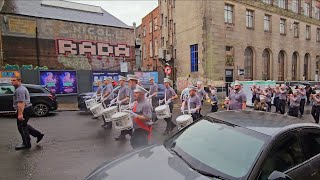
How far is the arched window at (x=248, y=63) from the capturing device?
2834 cm

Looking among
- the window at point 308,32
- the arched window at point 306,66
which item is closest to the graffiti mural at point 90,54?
the arched window at point 306,66

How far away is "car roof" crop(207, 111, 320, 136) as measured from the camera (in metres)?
2.91

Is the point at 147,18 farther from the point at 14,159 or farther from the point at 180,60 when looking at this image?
the point at 14,159

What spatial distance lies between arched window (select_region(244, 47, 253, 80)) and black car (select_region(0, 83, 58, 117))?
2184 centimetres

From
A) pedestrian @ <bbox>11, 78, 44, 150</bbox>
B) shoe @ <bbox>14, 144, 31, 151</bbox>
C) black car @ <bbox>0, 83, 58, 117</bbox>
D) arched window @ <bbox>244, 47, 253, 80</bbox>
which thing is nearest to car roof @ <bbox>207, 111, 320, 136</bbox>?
pedestrian @ <bbox>11, 78, 44, 150</bbox>

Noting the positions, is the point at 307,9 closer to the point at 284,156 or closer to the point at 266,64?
the point at 266,64

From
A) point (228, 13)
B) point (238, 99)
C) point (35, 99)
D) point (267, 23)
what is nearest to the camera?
point (238, 99)

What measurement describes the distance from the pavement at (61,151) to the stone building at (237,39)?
17308 mm

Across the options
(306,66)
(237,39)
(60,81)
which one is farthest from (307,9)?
(60,81)

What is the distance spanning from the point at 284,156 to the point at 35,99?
11618 mm

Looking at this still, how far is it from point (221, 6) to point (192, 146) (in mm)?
24908

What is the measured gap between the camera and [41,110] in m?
12.1

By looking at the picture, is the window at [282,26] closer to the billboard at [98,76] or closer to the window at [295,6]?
the window at [295,6]

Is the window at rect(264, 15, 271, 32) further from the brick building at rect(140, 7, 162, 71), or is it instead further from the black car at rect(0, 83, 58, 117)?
the black car at rect(0, 83, 58, 117)
